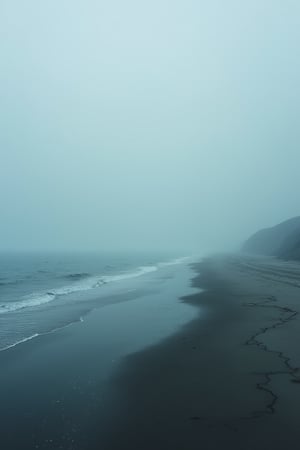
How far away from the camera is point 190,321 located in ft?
68.8

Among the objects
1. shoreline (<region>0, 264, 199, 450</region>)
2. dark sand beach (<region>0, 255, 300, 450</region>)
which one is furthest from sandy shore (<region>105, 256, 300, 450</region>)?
shoreline (<region>0, 264, 199, 450</region>)

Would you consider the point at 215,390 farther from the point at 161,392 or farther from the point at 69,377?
the point at 69,377

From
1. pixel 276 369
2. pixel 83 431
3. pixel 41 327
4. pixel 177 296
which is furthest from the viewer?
pixel 177 296

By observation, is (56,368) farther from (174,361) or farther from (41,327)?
(41,327)

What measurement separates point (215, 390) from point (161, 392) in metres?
1.43

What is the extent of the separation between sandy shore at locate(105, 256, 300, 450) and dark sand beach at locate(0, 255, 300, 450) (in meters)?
0.02

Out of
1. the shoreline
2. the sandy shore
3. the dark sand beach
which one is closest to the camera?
the sandy shore

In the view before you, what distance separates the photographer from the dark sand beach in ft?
25.8

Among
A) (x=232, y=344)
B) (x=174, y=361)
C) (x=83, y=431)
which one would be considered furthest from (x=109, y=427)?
(x=232, y=344)

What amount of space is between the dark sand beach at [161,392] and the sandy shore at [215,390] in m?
0.02

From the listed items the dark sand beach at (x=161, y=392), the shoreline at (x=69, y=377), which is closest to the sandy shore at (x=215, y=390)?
the dark sand beach at (x=161, y=392)

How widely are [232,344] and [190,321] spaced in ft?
19.1

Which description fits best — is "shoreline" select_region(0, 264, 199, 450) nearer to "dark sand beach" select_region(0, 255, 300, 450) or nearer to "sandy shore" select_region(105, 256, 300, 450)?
"dark sand beach" select_region(0, 255, 300, 450)

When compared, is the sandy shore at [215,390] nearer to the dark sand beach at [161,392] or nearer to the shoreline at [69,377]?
the dark sand beach at [161,392]
